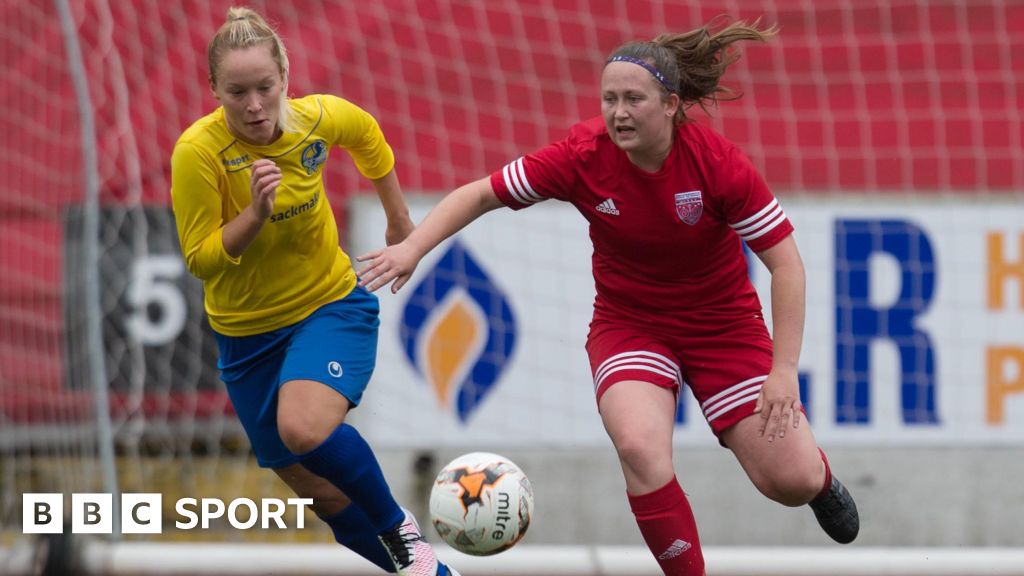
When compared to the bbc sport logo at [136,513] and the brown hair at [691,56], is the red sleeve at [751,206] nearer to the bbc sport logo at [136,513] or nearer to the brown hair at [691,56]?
the brown hair at [691,56]

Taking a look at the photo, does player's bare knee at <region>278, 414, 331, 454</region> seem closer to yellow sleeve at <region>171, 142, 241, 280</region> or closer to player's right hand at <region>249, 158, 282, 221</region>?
yellow sleeve at <region>171, 142, 241, 280</region>

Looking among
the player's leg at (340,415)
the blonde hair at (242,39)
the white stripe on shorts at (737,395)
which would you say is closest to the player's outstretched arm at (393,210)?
the player's leg at (340,415)

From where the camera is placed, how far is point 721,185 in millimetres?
3908

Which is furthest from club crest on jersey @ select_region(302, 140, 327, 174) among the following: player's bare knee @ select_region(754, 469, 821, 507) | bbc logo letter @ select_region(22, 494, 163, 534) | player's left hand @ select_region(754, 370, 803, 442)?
bbc logo letter @ select_region(22, 494, 163, 534)

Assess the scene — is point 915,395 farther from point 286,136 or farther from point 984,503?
point 286,136

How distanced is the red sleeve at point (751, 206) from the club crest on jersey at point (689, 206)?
0.07 metres

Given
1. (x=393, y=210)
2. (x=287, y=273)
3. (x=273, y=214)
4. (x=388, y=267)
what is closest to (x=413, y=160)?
(x=393, y=210)

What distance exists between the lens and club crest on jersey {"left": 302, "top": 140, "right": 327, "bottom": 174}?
4037mm

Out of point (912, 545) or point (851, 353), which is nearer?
point (851, 353)

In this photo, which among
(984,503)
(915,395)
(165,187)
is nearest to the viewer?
(915,395)

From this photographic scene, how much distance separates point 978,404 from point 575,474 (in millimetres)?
1735

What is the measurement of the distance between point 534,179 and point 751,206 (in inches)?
23.7

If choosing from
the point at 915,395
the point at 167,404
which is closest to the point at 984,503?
the point at 915,395

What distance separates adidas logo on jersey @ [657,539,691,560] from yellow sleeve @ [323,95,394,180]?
138cm
